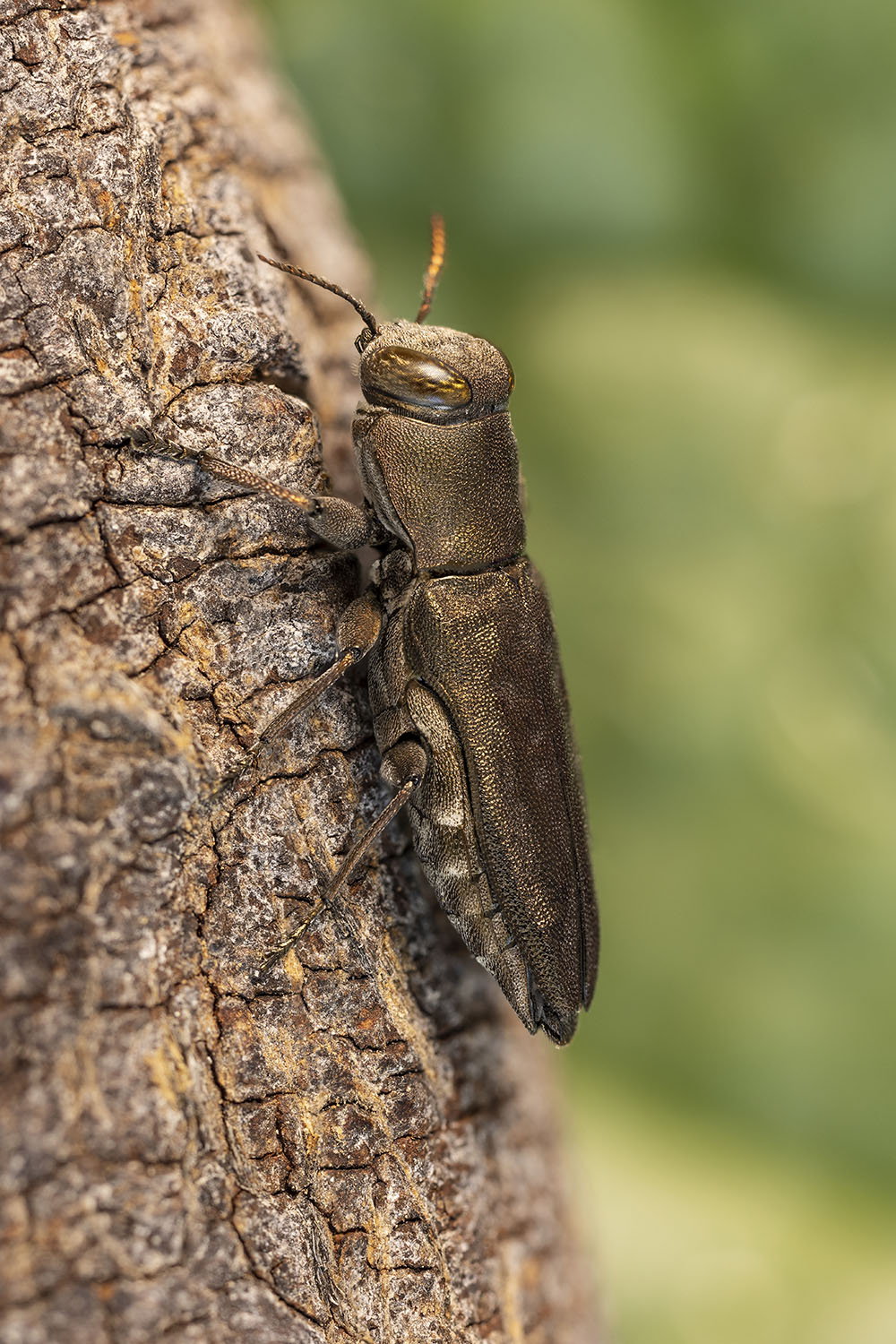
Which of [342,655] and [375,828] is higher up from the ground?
[342,655]

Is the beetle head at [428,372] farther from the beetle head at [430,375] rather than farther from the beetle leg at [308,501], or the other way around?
the beetle leg at [308,501]

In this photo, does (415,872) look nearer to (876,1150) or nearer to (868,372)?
(876,1150)

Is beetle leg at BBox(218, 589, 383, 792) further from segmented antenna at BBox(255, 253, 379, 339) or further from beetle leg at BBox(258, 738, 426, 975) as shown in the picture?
segmented antenna at BBox(255, 253, 379, 339)

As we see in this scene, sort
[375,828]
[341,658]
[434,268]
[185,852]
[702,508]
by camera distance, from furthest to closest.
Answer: [702,508] < [434,268] < [341,658] < [375,828] < [185,852]

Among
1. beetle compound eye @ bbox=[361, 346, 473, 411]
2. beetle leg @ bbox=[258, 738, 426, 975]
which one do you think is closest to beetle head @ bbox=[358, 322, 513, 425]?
beetle compound eye @ bbox=[361, 346, 473, 411]

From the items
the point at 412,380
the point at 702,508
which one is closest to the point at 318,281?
the point at 412,380

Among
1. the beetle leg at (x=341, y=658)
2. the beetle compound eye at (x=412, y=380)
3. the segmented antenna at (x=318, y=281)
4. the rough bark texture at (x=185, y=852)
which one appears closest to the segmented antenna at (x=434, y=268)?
the segmented antenna at (x=318, y=281)

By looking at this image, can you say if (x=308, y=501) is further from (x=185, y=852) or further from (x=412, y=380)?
(x=185, y=852)
